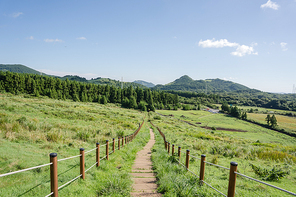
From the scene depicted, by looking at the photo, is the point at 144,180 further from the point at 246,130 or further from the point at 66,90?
the point at 66,90

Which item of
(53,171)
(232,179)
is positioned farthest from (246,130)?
(53,171)

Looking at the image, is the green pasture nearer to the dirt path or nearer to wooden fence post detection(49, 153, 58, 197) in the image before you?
the dirt path

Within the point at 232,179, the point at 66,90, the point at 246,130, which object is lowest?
the point at 246,130

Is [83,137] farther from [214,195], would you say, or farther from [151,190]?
[214,195]

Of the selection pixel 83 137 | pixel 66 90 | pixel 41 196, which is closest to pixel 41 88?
pixel 66 90

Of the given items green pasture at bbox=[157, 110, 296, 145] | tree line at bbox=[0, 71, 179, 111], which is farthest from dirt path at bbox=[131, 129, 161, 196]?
tree line at bbox=[0, 71, 179, 111]

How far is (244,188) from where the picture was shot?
215 inches

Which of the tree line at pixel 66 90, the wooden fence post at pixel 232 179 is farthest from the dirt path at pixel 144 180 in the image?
the tree line at pixel 66 90

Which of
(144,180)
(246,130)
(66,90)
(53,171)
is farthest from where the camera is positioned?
(66,90)

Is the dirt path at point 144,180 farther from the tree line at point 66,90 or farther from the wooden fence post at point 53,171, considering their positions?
the tree line at point 66,90

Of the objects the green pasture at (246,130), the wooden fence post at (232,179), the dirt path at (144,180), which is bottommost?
the green pasture at (246,130)

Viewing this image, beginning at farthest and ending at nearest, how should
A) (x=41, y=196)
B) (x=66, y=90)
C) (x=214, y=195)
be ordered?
(x=66, y=90) < (x=214, y=195) < (x=41, y=196)

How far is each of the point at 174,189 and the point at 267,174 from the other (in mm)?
5507

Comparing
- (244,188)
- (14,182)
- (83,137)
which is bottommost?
(83,137)
